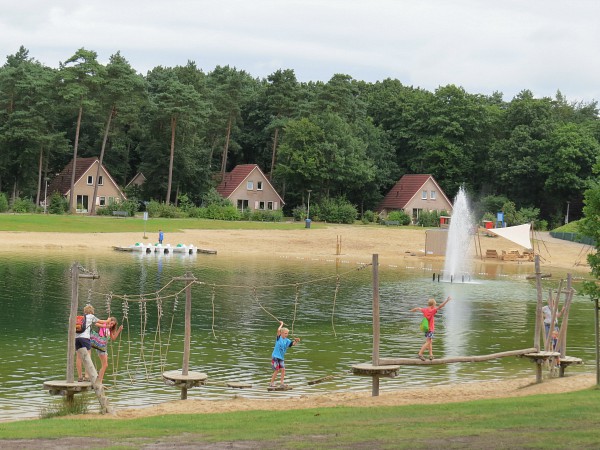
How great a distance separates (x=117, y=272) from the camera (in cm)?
5728

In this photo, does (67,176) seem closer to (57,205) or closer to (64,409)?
(57,205)

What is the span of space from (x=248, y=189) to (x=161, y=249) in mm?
48264

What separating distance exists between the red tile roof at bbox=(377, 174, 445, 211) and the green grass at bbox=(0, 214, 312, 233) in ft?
93.9

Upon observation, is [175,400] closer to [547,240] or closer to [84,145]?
[547,240]

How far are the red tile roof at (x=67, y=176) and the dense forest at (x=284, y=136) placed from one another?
71.8 inches

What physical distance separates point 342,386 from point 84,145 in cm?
10185

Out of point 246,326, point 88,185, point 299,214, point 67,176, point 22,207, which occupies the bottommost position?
point 246,326

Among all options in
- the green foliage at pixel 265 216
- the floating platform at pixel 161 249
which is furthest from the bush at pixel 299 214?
the floating platform at pixel 161 249

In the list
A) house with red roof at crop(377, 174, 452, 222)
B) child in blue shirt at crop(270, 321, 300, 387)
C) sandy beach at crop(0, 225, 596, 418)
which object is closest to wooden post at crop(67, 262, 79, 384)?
child in blue shirt at crop(270, 321, 300, 387)

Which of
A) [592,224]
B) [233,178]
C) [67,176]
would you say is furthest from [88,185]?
[592,224]

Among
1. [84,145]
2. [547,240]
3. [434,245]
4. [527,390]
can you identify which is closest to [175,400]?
[527,390]

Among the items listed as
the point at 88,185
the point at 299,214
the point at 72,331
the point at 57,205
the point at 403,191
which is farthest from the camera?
the point at 403,191

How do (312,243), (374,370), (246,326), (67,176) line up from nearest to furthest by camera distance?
(374,370)
(246,326)
(312,243)
(67,176)

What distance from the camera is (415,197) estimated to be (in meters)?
124
